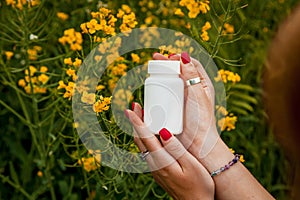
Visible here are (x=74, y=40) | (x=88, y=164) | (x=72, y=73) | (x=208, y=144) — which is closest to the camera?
(x=208, y=144)

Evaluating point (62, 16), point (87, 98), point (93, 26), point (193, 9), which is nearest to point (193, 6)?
point (193, 9)

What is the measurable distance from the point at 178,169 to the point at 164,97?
0.46 feet

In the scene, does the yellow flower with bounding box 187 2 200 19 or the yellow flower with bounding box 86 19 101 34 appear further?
the yellow flower with bounding box 187 2 200 19

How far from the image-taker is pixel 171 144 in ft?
4.18

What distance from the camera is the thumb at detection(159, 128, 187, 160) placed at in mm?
1271

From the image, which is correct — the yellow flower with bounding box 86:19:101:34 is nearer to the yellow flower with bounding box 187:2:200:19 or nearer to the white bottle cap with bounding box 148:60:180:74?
the yellow flower with bounding box 187:2:200:19

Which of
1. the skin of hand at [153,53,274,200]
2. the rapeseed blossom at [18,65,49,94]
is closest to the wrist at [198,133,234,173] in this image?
the skin of hand at [153,53,274,200]

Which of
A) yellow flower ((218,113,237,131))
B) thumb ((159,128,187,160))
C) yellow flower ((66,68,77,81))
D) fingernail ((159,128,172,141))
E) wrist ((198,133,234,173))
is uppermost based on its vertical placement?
yellow flower ((66,68,77,81))

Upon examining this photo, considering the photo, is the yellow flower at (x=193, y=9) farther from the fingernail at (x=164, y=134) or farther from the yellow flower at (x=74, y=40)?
the fingernail at (x=164, y=134)

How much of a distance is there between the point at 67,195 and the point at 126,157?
1.89 ft

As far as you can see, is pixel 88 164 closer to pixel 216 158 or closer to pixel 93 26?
pixel 93 26

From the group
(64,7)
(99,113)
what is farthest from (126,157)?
(64,7)

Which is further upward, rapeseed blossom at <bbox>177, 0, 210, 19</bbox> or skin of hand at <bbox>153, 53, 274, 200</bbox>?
rapeseed blossom at <bbox>177, 0, 210, 19</bbox>

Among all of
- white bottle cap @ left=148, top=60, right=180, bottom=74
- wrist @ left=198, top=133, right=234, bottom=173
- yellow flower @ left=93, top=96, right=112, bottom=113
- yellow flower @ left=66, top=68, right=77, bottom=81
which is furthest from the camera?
yellow flower @ left=66, top=68, right=77, bottom=81
